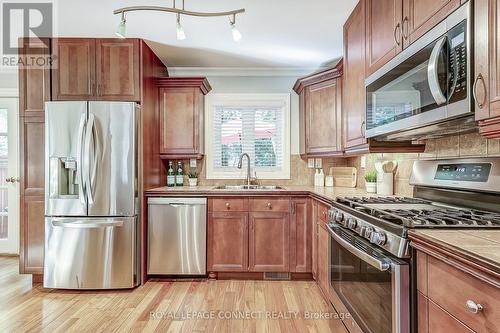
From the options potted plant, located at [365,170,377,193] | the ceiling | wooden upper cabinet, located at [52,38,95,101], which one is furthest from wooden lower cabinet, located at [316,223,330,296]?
wooden upper cabinet, located at [52,38,95,101]

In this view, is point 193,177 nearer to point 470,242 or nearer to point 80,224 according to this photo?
point 80,224

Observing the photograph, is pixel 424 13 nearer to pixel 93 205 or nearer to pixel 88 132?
pixel 88 132

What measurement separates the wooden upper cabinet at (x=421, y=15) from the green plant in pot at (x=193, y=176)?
106 inches

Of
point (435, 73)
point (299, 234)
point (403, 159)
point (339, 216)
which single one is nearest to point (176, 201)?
point (299, 234)

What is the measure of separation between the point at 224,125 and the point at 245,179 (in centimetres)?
72

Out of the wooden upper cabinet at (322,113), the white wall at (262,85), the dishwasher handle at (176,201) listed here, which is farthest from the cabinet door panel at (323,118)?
the dishwasher handle at (176,201)

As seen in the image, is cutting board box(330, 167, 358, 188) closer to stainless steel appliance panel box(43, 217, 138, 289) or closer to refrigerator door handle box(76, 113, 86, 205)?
stainless steel appliance panel box(43, 217, 138, 289)

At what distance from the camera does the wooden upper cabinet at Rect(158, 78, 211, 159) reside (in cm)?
346

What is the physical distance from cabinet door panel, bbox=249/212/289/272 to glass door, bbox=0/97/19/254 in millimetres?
3111

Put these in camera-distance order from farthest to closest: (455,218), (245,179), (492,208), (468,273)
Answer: (245,179)
(492,208)
(455,218)
(468,273)

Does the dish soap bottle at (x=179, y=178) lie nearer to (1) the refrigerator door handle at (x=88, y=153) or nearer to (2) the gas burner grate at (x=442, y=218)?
(1) the refrigerator door handle at (x=88, y=153)

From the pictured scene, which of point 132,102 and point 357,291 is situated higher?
point 132,102

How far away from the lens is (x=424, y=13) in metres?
1.50

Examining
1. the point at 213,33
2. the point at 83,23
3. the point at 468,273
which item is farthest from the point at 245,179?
the point at 468,273
